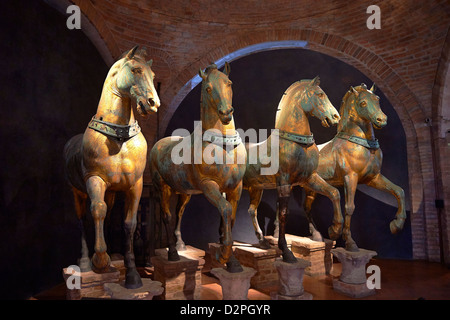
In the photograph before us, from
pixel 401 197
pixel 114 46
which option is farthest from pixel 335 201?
pixel 114 46

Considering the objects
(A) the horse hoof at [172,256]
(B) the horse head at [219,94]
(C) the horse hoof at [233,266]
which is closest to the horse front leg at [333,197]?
(C) the horse hoof at [233,266]

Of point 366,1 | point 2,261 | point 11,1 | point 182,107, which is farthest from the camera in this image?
point 182,107

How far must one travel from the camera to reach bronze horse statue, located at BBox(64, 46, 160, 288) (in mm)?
3016

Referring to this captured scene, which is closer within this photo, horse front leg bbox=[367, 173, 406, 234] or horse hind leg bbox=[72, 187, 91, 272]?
horse hind leg bbox=[72, 187, 91, 272]

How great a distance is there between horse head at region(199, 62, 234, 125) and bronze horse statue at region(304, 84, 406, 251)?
87.1 inches

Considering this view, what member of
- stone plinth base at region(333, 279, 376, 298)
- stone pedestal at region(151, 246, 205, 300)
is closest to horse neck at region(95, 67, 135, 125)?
stone pedestal at region(151, 246, 205, 300)

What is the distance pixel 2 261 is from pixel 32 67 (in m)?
2.59

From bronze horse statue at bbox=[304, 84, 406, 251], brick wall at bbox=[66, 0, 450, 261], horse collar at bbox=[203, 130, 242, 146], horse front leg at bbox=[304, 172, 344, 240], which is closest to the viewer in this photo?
horse collar at bbox=[203, 130, 242, 146]

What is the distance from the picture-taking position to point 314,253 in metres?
5.08

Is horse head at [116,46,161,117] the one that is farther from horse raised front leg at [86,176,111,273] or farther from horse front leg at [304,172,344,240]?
horse front leg at [304,172,344,240]

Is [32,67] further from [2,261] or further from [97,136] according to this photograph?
[2,261]

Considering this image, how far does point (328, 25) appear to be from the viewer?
6953 millimetres

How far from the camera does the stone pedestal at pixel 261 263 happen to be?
4.44 meters

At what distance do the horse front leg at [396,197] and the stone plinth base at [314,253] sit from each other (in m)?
1.13
